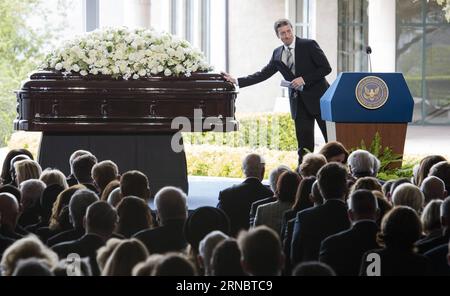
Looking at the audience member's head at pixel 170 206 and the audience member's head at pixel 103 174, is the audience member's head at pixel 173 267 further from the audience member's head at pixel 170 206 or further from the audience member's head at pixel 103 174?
the audience member's head at pixel 103 174

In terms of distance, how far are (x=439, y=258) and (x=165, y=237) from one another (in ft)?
4.24

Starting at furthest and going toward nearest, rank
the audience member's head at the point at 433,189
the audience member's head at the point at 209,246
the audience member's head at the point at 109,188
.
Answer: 1. the audience member's head at the point at 109,188
2. the audience member's head at the point at 433,189
3. the audience member's head at the point at 209,246

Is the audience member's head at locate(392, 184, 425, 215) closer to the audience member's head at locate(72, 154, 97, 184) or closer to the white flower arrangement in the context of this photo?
the audience member's head at locate(72, 154, 97, 184)

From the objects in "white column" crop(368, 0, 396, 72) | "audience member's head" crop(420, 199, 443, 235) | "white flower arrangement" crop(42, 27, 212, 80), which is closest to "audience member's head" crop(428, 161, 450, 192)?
"audience member's head" crop(420, 199, 443, 235)

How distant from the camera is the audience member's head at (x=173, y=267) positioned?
3727 millimetres

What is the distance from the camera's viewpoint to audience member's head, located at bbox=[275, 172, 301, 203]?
637cm

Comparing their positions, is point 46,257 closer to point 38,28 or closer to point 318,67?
point 318,67

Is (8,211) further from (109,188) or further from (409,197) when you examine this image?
(409,197)

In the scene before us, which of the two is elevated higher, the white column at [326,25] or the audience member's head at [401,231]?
the white column at [326,25]

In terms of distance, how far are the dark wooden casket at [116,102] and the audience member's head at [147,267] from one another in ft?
17.6

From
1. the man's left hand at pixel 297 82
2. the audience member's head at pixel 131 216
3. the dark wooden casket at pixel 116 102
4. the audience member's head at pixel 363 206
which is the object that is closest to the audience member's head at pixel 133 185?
the audience member's head at pixel 131 216

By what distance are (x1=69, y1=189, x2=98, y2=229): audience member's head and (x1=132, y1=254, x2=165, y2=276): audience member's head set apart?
1.61 meters

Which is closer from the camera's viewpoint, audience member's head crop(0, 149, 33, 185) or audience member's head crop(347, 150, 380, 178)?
audience member's head crop(347, 150, 380, 178)
